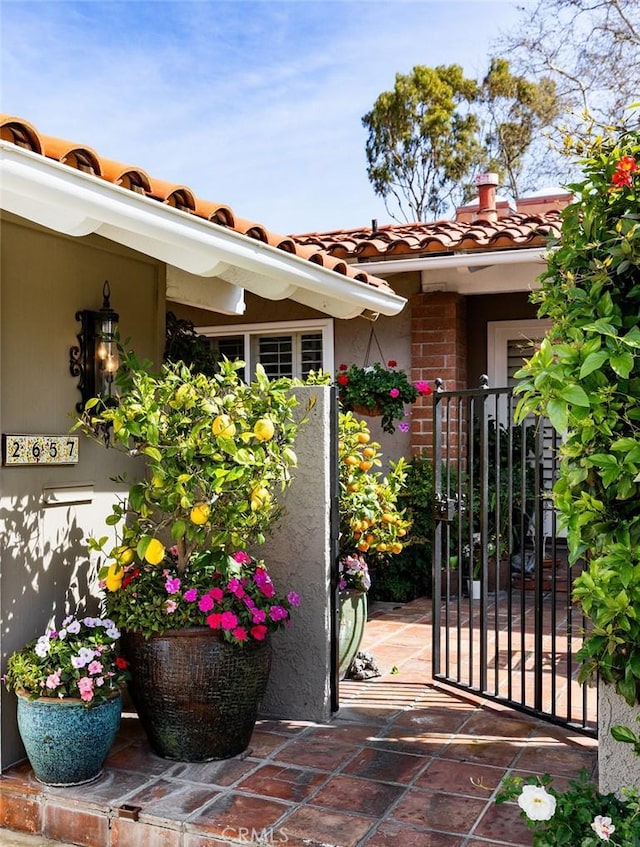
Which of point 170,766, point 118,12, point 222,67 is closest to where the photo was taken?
point 170,766

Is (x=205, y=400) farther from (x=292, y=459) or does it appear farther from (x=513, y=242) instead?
(x=513, y=242)

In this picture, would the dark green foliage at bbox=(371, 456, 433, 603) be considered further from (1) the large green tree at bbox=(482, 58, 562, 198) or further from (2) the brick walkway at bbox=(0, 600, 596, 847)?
(1) the large green tree at bbox=(482, 58, 562, 198)

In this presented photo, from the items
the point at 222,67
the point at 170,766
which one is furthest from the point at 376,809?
the point at 222,67

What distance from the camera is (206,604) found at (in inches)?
157

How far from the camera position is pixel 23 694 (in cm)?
380

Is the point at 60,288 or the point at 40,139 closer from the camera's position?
the point at 40,139

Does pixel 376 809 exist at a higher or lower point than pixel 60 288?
lower

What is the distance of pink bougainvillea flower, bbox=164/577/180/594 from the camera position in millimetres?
4059

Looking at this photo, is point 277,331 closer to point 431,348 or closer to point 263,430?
point 431,348

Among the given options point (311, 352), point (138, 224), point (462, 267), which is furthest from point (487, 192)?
point (138, 224)

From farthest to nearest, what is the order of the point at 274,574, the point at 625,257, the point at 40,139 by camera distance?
the point at 274,574
the point at 40,139
the point at 625,257

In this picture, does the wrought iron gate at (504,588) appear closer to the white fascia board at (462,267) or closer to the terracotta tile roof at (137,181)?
the white fascia board at (462,267)

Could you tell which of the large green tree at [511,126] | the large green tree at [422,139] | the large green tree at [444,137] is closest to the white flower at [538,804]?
the large green tree at [511,126]

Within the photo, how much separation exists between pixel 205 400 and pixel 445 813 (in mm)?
2092
